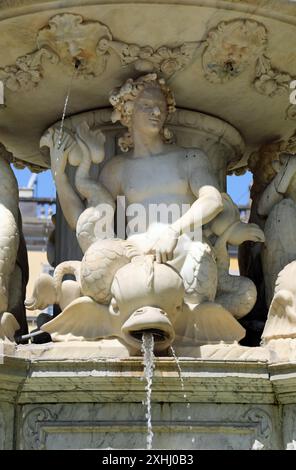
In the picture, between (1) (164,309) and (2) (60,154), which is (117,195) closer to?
(2) (60,154)

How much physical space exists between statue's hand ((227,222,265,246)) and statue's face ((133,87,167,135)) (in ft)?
3.22

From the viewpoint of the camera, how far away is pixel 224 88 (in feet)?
45.2

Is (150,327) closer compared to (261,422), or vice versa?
(150,327)

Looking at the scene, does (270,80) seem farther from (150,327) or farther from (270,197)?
(150,327)

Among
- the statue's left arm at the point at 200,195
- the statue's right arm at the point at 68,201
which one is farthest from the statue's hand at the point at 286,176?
the statue's right arm at the point at 68,201

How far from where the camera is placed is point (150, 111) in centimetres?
1338

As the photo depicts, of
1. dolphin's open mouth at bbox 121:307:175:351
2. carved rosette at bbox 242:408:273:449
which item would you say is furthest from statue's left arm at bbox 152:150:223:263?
carved rosette at bbox 242:408:273:449

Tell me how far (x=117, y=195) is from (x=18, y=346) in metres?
1.58

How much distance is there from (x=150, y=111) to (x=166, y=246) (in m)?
1.35

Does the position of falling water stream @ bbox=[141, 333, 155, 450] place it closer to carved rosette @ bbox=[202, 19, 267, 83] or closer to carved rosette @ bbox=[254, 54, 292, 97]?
carved rosette @ bbox=[202, 19, 267, 83]

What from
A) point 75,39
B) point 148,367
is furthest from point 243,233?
point 75,39

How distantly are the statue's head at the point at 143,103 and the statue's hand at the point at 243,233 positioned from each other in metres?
0.97

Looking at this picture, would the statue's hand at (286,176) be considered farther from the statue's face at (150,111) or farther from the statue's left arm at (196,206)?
the statue's face at (150,111)

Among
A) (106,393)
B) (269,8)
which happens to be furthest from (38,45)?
(106,393)
